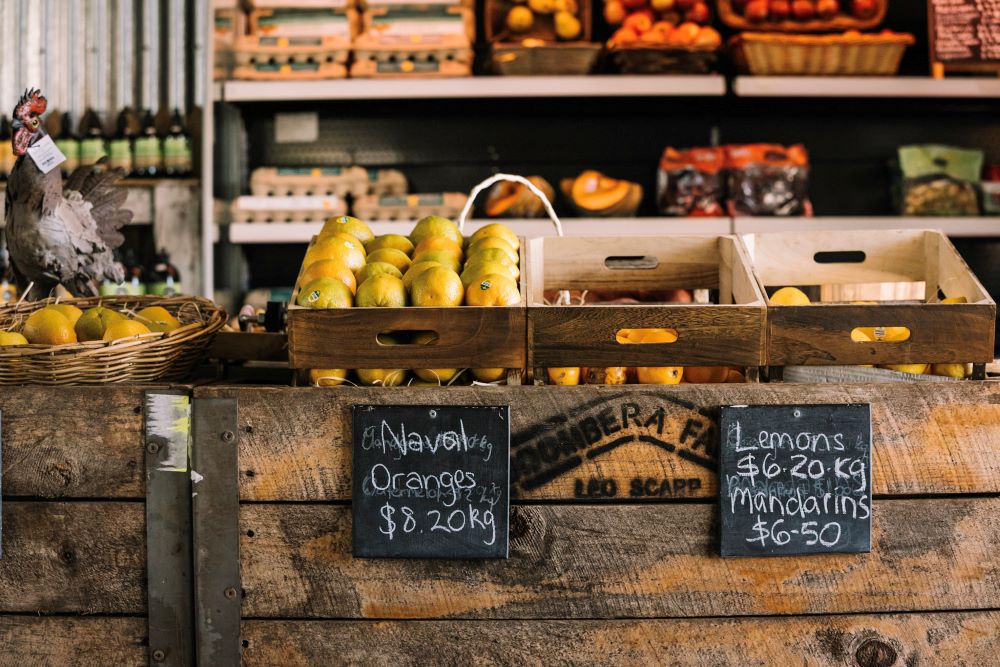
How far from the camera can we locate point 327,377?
132cm

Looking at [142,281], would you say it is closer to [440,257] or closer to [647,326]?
[440,257]

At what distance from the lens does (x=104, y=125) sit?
379 cm

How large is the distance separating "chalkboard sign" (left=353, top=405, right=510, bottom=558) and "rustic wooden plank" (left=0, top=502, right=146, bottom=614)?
339 millimetres

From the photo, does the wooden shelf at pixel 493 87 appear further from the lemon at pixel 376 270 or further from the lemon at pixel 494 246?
the lemon at pixel 376 270

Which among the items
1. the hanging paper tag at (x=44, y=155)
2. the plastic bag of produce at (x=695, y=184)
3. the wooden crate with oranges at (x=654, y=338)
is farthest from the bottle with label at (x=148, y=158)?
the wooden crate with oranges at (x=654, y=338)

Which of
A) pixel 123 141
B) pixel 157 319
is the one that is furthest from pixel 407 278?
pixel 123 141

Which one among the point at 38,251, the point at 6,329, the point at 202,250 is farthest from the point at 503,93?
the point at 6,329

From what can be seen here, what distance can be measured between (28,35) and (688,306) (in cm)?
362

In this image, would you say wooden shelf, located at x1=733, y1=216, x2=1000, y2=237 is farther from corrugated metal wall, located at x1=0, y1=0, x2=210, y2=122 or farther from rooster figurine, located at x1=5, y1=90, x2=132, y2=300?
corrugated metal wall, located at x1=0, y1=0, x2=210, y2=122

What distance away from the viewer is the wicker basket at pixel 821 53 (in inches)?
123

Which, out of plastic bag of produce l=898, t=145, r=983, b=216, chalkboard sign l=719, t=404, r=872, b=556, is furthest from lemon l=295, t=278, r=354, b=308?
plastic bag of produce l=898, t=145, r=983, b=216

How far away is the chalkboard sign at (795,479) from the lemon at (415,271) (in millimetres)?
502

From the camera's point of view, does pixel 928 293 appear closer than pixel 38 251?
Yes

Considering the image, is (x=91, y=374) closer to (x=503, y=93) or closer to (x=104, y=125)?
(x=503, y=93)
